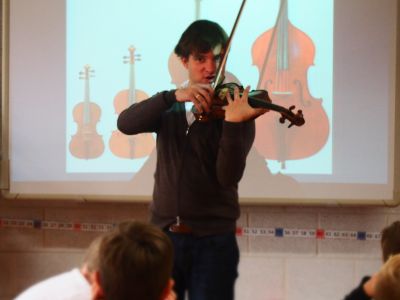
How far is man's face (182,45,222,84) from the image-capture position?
4.51ft

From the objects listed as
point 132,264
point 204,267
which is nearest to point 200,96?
point 204,267

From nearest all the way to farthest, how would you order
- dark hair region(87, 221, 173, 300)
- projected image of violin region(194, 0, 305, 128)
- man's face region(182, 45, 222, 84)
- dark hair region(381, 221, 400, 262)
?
dark hair region(87, 221, 173, 300) < dark hair region(381, 221, 400, 262) < projected image of violin region(194, 0, 305, 128) < man's face region(182, 45, 222, 84)

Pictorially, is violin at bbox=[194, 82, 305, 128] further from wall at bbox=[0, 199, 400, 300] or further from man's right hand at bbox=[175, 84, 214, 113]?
wall at bbox=[0, 199, 400, 300]

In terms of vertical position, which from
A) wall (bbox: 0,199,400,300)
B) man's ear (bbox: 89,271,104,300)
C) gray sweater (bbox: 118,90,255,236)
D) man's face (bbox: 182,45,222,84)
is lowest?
wall (bbox: 0,199,400,300)

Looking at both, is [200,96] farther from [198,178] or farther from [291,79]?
[291,79]

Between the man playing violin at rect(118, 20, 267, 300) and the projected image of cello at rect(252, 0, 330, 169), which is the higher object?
the projected image of cello at rect(252, 0, 330, 169)

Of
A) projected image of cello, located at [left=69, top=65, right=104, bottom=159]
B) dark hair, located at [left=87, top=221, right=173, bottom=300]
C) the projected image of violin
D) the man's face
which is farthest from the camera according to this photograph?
projected image of cello, located at [left=69, top=65, right=104, bottom=159]

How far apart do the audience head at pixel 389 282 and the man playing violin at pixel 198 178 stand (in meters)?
0.44

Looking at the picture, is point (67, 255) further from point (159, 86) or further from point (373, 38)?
point (373, 38)

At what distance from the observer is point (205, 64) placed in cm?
139

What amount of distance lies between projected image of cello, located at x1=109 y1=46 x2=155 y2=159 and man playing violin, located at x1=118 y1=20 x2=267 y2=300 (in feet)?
1.70

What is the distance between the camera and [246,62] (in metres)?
1.79

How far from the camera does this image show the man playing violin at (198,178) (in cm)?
121

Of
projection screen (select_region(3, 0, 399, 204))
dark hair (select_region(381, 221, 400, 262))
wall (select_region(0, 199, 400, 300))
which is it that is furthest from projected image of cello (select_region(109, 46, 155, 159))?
dark hair (select_region(381, 221, 400, 262))
